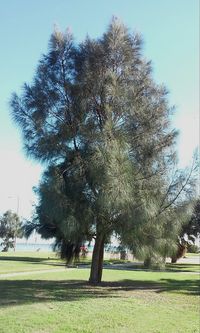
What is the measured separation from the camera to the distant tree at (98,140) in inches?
639

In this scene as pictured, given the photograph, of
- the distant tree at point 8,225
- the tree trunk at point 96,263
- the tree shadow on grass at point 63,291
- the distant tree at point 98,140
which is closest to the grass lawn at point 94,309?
the tree shadow on grass at point 63,291

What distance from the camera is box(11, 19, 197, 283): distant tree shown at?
53.2 feet

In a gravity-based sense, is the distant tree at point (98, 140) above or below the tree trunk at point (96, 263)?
above

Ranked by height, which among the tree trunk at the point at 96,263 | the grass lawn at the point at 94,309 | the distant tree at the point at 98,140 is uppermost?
the distant tree at the point at 98,140

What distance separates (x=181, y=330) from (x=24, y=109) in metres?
10.9

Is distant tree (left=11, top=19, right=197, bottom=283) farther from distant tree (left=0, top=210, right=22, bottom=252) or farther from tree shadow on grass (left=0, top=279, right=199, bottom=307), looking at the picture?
distant tree (left=0, top=210, right=22, bottom=252)

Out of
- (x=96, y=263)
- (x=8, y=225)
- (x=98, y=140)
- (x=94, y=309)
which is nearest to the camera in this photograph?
(x=94, y=309)

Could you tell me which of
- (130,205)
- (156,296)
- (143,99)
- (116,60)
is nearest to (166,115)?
(143,99)

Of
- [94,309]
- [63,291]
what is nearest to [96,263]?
[63,291]

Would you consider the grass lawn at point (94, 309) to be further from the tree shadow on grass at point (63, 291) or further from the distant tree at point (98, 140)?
the distant tree at point (98, 140)

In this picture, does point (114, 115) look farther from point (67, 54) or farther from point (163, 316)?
point (163, 316)

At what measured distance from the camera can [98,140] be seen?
16.8 meters

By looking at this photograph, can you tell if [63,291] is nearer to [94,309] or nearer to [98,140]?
[94,309]

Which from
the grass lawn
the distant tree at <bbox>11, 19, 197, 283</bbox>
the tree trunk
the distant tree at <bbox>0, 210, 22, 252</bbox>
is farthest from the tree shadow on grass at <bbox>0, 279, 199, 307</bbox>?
the distant tree at <bbox>0, 210, 22, 252</bbox>
